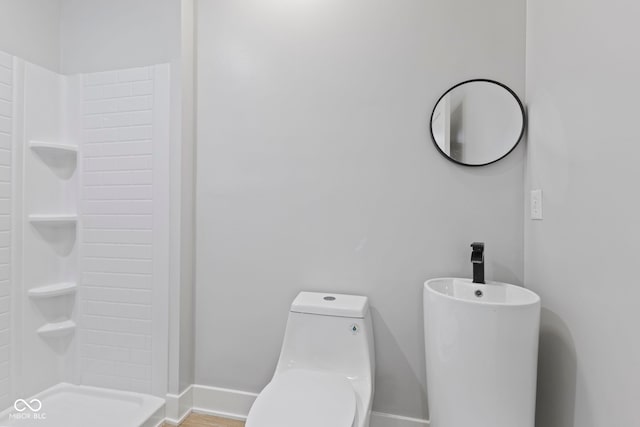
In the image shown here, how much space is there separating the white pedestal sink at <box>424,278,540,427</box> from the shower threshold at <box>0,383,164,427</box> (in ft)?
4.73

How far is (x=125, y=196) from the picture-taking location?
1.80 m

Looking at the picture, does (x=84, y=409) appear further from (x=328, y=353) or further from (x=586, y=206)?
(x=586, y=206)

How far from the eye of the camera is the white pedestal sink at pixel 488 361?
3.54ft

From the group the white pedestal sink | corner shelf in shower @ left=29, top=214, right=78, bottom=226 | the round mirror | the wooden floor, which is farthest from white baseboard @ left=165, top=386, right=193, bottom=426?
the round mirror

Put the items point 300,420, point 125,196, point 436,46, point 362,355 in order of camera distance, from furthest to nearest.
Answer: point 125,196, point 436,46, point 362,355, point 300,420

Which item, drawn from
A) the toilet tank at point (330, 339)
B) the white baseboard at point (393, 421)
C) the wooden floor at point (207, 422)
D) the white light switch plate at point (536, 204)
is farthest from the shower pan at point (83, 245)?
the white light switch plate at point (536, 204)

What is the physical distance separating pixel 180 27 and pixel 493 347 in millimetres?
2011

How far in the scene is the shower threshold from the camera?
161 cm

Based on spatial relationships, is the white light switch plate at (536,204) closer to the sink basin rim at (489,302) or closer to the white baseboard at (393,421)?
the sink basin rim at (489,302)

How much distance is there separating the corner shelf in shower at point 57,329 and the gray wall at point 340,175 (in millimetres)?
780

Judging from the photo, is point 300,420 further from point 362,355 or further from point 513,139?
point 513,139

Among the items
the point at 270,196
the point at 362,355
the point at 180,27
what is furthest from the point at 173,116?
the point at 362,355

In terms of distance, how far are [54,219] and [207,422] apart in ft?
4.45

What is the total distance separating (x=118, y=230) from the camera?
181 centimetres
